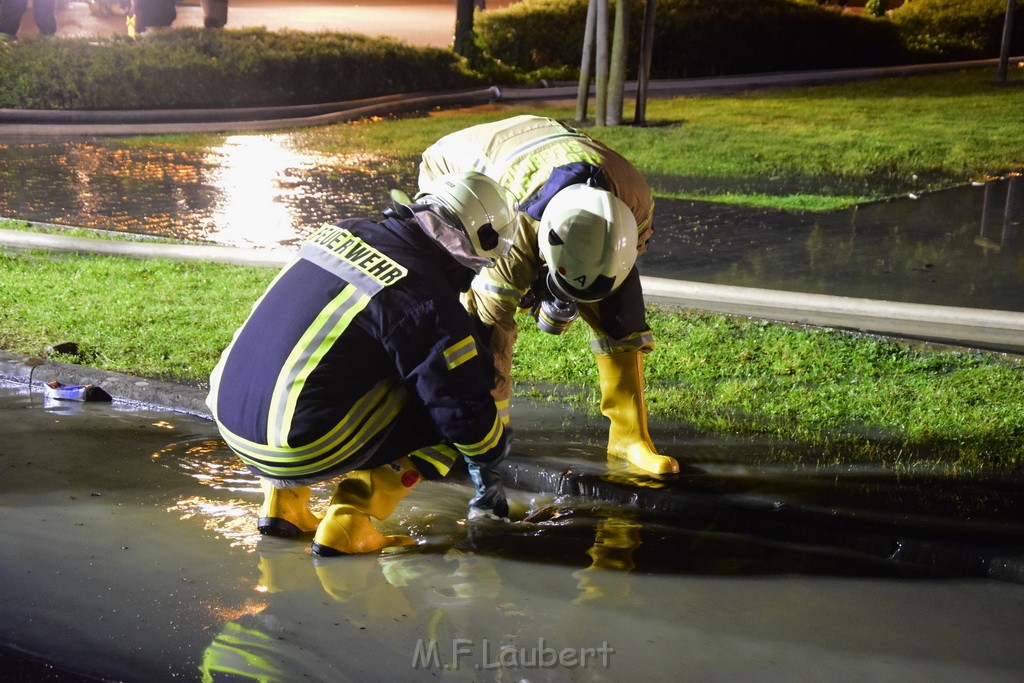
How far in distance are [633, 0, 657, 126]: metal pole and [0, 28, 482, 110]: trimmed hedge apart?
2.15 m

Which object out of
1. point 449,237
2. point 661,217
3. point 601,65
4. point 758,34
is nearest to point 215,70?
point 601,65

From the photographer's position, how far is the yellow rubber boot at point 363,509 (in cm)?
351

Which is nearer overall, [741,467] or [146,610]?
[146,610]

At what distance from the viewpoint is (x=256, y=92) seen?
13.5 metres

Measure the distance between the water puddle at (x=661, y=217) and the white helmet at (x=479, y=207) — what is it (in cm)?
393

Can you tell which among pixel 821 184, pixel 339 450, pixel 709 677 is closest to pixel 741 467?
pixel 709 677

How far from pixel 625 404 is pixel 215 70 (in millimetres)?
10336

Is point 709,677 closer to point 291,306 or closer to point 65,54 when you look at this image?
point 291,306

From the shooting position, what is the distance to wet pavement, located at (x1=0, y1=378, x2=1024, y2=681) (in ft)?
9.74

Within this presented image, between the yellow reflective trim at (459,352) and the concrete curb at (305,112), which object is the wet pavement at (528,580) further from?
the concrete curb at (305,112)

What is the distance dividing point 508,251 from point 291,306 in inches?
34.3

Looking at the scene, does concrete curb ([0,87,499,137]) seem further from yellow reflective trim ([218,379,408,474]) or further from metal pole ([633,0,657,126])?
yellow reflective trim ([218,379,408,474])

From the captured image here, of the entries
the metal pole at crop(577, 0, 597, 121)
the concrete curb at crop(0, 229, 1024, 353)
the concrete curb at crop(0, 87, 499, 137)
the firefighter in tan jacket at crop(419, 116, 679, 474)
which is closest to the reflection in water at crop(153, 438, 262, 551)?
the firefighter in tan jacket at crop(419, 116, 679, 474)

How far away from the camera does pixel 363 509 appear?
141 inches
